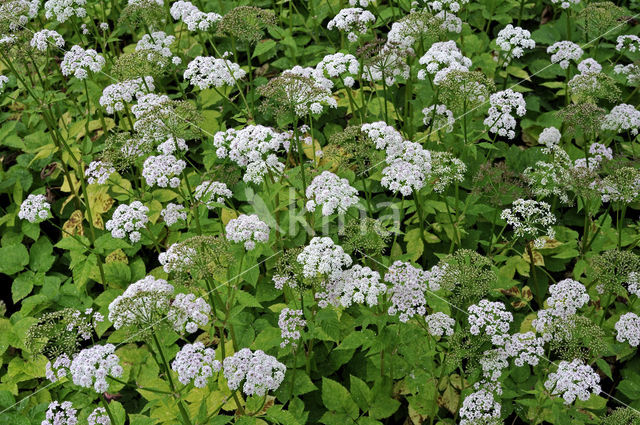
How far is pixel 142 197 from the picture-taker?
6328 mm

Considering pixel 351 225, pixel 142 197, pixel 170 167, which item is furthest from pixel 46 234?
pixel 351 225

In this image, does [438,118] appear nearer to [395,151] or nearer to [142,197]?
[395,151]

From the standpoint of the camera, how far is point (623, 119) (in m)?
5.98

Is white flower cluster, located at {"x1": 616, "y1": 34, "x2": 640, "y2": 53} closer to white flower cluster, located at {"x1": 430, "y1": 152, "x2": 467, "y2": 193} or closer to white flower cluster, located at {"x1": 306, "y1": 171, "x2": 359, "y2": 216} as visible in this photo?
white flower cluster, located at {"x1": 430, "y1": 152, "x2": 467, "y2": 193}

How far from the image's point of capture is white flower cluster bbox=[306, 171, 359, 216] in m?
4.74

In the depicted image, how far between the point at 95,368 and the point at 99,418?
671mm

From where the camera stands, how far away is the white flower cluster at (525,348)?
434 centimetres

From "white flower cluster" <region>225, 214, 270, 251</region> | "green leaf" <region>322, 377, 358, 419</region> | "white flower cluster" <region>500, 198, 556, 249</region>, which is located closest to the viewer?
"white flower cluster" <region>225, 214, 270, 251</region>

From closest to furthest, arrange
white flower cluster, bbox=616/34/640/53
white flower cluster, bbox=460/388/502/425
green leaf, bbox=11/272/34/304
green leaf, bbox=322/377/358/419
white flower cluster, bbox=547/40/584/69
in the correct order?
white flower cluster, bbox=460/388/502/425
green leaf, bbox=322/377/358/419
green leaf, bbox=11/272/34/304
white flower cluster, bbox=547/40/584/69
white flower cluster, bbox=616/34/640/53

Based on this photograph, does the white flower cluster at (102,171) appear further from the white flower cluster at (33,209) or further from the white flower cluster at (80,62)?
the white flower cluster at (80,62)

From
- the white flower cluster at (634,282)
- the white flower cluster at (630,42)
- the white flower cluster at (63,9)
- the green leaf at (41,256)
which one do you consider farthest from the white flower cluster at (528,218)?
the white flower cluster at (63,9)

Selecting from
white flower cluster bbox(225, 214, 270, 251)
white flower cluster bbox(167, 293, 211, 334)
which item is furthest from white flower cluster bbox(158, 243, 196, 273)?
white flower cluster bbox(225, 214, 270, 251)

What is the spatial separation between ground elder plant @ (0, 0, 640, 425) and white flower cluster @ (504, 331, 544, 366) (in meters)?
0.02

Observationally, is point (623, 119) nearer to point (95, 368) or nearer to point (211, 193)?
point (211, 193)
